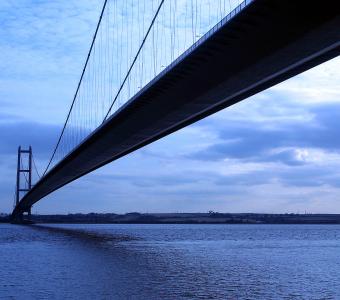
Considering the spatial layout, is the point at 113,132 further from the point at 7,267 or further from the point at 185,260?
the point at 7,267

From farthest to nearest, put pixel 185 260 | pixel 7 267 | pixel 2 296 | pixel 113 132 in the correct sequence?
pixel 113 132 < pixel 185 260 < pixel 7 267 < pixel 2 296

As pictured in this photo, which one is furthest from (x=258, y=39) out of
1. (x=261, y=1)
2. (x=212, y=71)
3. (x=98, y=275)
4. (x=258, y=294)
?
(x=98, y=275)

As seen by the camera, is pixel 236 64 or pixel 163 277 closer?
pixel 236 64

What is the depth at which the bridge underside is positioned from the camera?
15180 millimetres

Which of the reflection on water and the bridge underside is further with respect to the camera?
the reflection on water

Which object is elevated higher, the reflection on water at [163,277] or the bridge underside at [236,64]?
the bridge underside at [236,64]

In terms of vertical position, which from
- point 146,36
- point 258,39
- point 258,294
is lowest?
point 258,294

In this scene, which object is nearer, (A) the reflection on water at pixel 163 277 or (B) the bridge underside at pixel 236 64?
(B) the bridge underside at pixel 236 64

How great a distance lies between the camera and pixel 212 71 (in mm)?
20578

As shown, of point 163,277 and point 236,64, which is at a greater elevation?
point 236,64

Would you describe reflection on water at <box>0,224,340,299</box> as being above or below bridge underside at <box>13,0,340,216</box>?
below

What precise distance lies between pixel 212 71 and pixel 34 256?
15.1m

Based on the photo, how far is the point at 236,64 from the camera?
19.5 meters

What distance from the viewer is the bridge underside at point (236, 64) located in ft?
49.8
